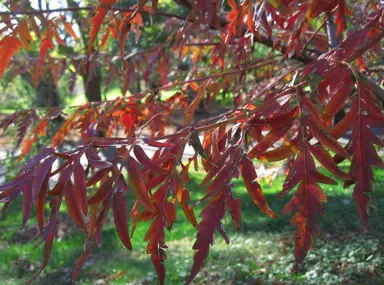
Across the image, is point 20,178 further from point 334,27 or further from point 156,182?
point 334,27

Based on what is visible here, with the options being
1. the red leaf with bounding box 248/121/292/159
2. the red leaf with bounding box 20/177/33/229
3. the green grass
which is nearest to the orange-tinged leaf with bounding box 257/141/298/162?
the red leaf with bounding box 248/121/292/159

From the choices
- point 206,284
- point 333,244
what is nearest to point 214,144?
point 206,284

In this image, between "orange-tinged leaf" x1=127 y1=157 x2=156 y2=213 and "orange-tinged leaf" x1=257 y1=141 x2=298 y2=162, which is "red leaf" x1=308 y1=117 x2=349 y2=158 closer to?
Answer: "orange-tinged leaf" x1=257 y1=141 x2=298 y2=162

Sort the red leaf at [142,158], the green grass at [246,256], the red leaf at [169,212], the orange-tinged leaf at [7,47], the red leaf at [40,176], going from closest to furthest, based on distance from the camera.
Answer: the red leaf at [40,176]
the red leaf at [142,158]
the red leaf at [169,212]
the orange-tinged leaf at [7,47]
the green grass at [246,256]

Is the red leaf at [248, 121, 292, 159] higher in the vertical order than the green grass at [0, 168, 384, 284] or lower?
higher

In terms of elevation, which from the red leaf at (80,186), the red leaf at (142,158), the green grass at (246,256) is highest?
the red leaf at (142,158)

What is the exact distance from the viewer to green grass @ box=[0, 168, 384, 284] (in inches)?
137

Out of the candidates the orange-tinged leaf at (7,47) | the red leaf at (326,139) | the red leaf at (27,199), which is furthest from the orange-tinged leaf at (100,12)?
the red leaf at (326,139)

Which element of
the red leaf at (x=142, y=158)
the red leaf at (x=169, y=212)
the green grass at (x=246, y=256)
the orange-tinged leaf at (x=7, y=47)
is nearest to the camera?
the red leaf at (x=142, y=158)

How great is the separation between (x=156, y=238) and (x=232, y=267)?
2742 mm

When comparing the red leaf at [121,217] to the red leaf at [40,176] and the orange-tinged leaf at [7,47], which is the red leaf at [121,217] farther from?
the orange-tinged leaf at [7,47]

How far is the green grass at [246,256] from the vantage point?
348 centimetres

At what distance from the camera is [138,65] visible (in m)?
2.84

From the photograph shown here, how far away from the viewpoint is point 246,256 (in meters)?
4.05
